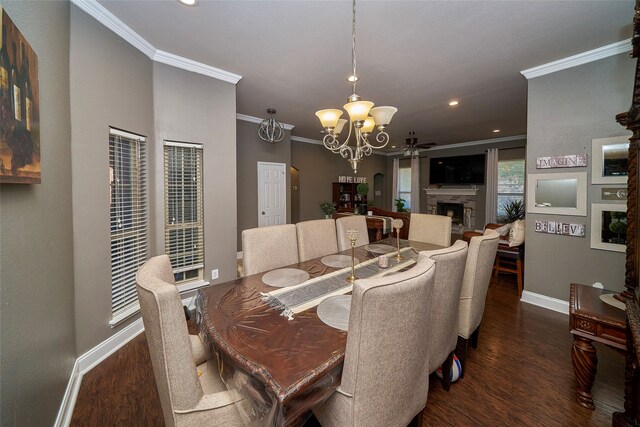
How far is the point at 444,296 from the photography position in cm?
142

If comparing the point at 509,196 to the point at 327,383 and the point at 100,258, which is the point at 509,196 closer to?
the point at 327,383

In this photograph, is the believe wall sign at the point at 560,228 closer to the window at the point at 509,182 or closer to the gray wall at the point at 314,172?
the window at the point at 509,182

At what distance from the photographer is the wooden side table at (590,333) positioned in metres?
1.47

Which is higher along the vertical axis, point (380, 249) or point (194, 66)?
point (194, 66)

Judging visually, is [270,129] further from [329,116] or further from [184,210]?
[329,116]

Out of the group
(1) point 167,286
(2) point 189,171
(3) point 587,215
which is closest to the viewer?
(1) point 167,286

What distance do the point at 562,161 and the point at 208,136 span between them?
13.7ft

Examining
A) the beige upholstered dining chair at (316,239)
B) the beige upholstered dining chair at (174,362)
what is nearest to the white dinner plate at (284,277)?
the beige upholstered dining chair at (316,239)

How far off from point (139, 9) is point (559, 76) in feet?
14.2

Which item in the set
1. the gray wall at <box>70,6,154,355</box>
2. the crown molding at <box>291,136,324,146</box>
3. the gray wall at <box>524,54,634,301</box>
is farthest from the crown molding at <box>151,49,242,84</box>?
the gray wall at <box>524,54,634,301</box>

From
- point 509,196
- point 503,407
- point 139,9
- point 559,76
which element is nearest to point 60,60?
point 139,9

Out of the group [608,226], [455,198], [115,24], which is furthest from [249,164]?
[455,198]

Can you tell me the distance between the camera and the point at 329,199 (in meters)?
7.52

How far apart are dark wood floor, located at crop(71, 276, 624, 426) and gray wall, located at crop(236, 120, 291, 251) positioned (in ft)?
9.70
